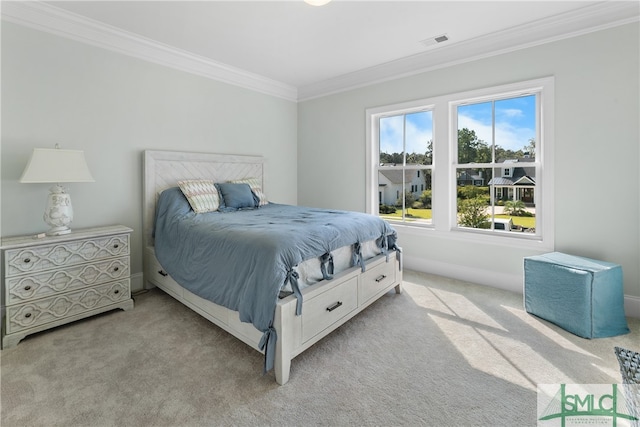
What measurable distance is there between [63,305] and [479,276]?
12.7 feet

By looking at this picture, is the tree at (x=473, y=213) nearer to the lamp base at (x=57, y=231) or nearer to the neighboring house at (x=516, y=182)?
the neighboring house at (x=516, y=182)

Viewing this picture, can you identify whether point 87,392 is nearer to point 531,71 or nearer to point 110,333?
point 110,333

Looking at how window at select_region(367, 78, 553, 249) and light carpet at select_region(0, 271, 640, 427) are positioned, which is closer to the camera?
light carpet at select_region(0, 271, 640, 427)

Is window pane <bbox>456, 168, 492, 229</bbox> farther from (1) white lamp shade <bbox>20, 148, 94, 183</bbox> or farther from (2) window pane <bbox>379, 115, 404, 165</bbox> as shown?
(1) white lamp shade <bbox>20, 148, 94, 183</bbox>

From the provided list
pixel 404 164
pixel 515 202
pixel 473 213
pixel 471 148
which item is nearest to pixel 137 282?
pixel 404 164

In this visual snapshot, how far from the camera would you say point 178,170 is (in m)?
Result: 3.34

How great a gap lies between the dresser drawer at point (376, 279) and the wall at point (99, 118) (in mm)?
2393

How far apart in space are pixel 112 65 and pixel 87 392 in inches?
112

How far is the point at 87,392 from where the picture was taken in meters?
1.61

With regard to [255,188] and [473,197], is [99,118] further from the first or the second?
[473,197]

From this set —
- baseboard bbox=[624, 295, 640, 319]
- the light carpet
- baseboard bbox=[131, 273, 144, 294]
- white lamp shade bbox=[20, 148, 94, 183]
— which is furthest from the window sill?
white lamp shade bbox=[20, 148, 94, 183]

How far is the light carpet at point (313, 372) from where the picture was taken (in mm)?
1461

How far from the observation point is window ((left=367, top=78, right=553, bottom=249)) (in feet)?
9.60

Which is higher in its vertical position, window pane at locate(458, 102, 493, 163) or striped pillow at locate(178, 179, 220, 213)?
window pane at locate(458, 102, 493, 163)
